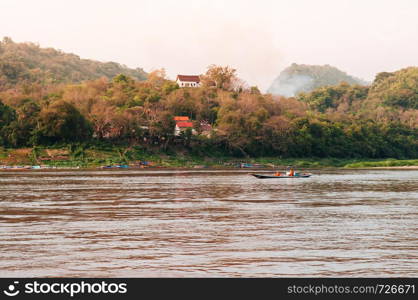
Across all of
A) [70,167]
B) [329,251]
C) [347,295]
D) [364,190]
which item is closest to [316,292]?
[347,295]

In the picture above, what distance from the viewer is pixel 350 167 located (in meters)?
114

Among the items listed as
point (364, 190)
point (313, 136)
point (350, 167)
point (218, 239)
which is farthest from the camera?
point (313, 136)

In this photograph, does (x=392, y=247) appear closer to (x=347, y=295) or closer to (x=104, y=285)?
(x=347, y=295)

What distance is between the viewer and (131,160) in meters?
105

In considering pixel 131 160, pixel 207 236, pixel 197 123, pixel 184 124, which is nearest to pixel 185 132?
pixel 184 124

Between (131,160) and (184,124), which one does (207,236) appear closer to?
(131,160)

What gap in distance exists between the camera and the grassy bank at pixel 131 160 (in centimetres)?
9831

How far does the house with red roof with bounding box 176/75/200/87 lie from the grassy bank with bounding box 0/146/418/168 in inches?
2230

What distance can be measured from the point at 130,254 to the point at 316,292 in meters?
7.96

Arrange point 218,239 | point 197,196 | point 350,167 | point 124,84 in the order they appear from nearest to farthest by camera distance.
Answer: point 218,239 → point 197,196 → point 350,167 → point 124,84

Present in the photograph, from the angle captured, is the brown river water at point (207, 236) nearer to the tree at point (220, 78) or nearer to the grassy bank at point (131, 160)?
the grassy bank at point (131, 160)

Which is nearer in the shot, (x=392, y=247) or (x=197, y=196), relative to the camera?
(x=392, y=247)

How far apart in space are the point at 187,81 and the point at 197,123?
168ft

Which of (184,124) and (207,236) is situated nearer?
(207,236)
